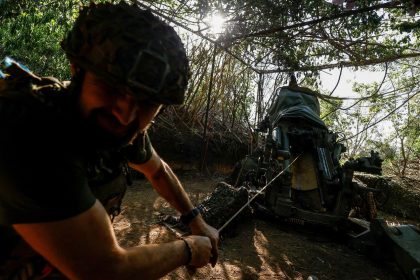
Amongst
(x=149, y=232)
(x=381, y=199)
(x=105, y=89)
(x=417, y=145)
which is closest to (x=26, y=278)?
(x=105, y=89)

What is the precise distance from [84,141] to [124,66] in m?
0.30

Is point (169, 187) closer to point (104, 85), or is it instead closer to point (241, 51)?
point (104, 85)

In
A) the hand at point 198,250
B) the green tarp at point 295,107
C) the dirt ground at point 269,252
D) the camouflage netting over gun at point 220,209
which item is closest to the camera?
the hand at point 198,250

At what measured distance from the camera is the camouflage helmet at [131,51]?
3.66ft

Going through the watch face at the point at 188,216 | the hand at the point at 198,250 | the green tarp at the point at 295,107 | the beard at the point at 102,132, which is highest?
the green tarp at the point at 295,107

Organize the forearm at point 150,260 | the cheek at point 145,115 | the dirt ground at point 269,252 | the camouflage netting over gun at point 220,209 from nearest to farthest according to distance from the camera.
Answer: the forearm at point 150,260
the cheek at point 145,115
the dirt ground at point 269,252
the camouflage netting over gun at point 220,209

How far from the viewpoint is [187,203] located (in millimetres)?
1883

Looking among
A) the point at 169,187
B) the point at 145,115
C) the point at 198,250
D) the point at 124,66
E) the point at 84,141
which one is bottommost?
the point at 198,250

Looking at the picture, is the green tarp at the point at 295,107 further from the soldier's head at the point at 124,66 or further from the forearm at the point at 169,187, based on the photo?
the soldier's head at the point at 124,66

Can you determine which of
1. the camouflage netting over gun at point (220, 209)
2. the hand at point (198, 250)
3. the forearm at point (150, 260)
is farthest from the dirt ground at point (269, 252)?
the forearm at point (150, 260)

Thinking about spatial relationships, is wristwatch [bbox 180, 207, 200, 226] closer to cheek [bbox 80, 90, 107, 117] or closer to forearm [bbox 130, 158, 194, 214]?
forearm [bbox 130, 158, 194, 214]

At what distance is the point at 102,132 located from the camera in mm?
1158

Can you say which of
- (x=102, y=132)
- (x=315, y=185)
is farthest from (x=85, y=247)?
(x=315, y=185)

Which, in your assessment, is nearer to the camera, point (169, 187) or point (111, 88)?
point (111, 88)
